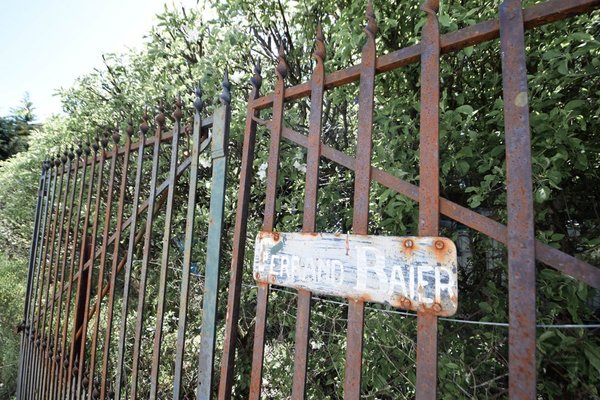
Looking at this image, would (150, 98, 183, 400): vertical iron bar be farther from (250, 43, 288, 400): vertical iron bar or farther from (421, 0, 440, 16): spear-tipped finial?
(421, 0, 440, 16): spear-tipped finial

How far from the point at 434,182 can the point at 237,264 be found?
83cm

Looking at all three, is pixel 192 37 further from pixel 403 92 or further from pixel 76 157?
pixel 403 92

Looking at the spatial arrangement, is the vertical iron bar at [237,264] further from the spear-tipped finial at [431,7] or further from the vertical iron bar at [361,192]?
the spear-tipped finial at [431,7]

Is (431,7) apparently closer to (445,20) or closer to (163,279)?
(445,20)

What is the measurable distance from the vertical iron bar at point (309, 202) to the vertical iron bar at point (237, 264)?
0.33m

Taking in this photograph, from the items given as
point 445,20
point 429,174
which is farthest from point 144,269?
point 445,20

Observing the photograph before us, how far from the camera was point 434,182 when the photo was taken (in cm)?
90

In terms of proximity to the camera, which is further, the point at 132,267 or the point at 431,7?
the point at 132,267

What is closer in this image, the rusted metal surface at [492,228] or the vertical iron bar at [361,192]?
the rusted metal surface at [492,228]

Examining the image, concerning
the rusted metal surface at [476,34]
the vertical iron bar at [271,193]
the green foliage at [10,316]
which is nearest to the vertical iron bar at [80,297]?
the vertical iron bar at [271,193]

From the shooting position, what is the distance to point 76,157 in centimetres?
250

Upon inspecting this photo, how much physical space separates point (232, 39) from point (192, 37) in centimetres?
108

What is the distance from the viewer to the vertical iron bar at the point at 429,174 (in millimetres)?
861

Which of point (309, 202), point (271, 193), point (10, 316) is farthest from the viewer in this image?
point (10, 316)
